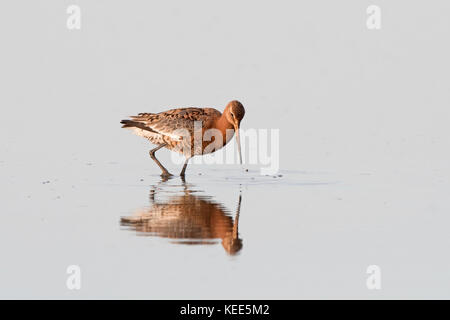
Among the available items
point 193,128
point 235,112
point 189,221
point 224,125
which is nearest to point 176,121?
point 193,128

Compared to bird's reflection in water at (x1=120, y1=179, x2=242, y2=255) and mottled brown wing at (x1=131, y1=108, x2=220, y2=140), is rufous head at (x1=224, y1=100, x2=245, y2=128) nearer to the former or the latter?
mottled brown wing at (x1=131, y1=108, x2=220, y2=140)

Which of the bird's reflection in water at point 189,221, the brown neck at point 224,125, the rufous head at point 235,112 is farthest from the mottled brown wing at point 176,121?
the bird's reflection in water at point 189,221

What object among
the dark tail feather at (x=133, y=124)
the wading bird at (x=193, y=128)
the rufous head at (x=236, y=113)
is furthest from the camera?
the dark tail feather at (x=133, y=124)

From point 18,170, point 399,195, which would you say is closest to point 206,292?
point 399,195

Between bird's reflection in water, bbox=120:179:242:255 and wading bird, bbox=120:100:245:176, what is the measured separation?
3.06 m

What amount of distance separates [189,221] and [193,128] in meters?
5.77

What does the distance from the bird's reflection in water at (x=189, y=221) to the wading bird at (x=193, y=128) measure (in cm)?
306

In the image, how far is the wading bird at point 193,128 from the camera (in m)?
18.5

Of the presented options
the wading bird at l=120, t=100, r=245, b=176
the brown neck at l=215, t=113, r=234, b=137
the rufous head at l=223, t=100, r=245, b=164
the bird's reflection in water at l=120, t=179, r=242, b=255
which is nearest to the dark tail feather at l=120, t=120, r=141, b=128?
the wading bird at l=120, t=100, r=245, b=176

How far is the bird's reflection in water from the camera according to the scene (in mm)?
12195

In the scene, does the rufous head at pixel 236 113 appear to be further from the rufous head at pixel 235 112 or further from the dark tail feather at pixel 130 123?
the dark tail feather at pixel 130 123

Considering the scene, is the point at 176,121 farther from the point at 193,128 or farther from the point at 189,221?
the point at 189,221

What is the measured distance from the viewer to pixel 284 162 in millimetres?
20422

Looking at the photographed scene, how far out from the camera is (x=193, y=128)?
1898cm
